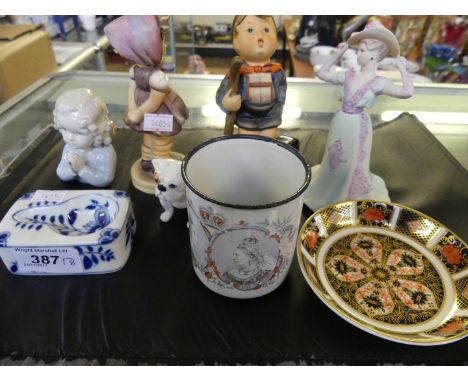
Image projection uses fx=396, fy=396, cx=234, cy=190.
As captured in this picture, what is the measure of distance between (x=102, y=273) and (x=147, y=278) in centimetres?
6

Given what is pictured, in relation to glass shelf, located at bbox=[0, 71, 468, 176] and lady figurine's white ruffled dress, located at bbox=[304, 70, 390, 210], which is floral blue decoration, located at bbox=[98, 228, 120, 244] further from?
glass shelf, located at bbox=[0, 71, 468, 176]

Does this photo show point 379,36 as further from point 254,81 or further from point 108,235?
point 108,235

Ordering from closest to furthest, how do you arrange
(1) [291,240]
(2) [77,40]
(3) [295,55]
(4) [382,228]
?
(1) [291,240]
(4) [382,228]
(2) [77,40]
(3) [295,55]

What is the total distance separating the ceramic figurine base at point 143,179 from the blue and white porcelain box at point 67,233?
0.11 meters

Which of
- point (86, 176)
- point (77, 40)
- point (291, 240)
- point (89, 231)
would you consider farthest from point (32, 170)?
point (77, 40)

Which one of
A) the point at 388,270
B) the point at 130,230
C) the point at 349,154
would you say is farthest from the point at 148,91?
the point at 388,270

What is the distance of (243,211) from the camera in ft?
1.23

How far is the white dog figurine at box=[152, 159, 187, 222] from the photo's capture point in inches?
20.8

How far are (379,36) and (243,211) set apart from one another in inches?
11.4

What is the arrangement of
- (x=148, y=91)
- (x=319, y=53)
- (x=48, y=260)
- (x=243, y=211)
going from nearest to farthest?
(x=243, y=211) < (x=48, y=260) < (x=148, y=91) < (x=319, y=53)

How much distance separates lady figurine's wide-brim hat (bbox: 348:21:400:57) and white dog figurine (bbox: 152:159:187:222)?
0.91 feet

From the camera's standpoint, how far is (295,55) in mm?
1701

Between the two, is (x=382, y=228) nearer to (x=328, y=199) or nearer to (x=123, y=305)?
(x=328, y=199)

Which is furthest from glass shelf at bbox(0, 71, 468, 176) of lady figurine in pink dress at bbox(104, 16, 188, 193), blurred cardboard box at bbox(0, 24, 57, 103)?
lady figurine in pink dress at bbox(104, 16, 188, 193)
